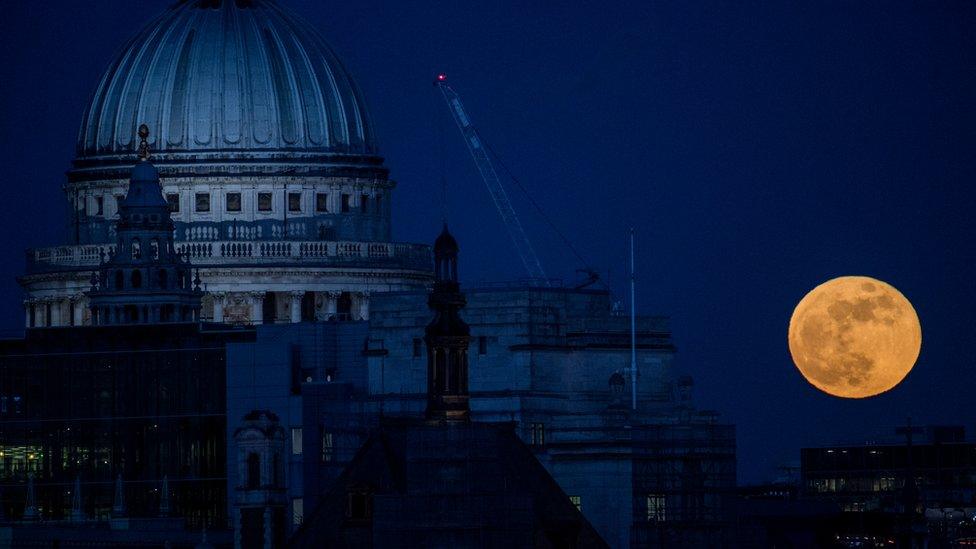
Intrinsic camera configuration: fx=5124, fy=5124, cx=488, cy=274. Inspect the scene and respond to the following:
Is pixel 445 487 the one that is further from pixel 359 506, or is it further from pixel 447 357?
pixel 447 357

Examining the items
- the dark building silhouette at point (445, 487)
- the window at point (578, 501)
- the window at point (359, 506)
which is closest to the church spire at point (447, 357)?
the dark building silhouette at point (445, 487)

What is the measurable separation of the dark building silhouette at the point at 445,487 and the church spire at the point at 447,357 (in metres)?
0.04

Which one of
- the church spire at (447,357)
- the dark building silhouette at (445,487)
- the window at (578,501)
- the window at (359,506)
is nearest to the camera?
the dark building silhouette at (445,487)

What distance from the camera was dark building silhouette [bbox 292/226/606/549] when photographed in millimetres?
176875

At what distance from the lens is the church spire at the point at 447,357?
597 ft

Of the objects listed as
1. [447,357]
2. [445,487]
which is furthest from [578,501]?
[445,487]

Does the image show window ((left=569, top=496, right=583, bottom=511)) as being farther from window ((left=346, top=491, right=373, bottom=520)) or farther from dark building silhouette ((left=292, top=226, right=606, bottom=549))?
window ((left=346, top=491, right=373, bottom=520))

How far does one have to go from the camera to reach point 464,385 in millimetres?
182750

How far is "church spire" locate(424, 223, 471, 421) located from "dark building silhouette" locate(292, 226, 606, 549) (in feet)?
0.12

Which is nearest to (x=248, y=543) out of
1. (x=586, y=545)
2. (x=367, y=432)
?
(x=367, y=432)

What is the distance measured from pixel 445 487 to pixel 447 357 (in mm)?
7155

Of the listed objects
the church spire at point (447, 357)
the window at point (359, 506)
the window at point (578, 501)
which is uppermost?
the church spire at point (447, 357)

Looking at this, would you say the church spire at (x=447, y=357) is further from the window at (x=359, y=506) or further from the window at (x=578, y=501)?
the window at (x=578, y=501)

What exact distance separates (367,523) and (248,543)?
54.0 feet
